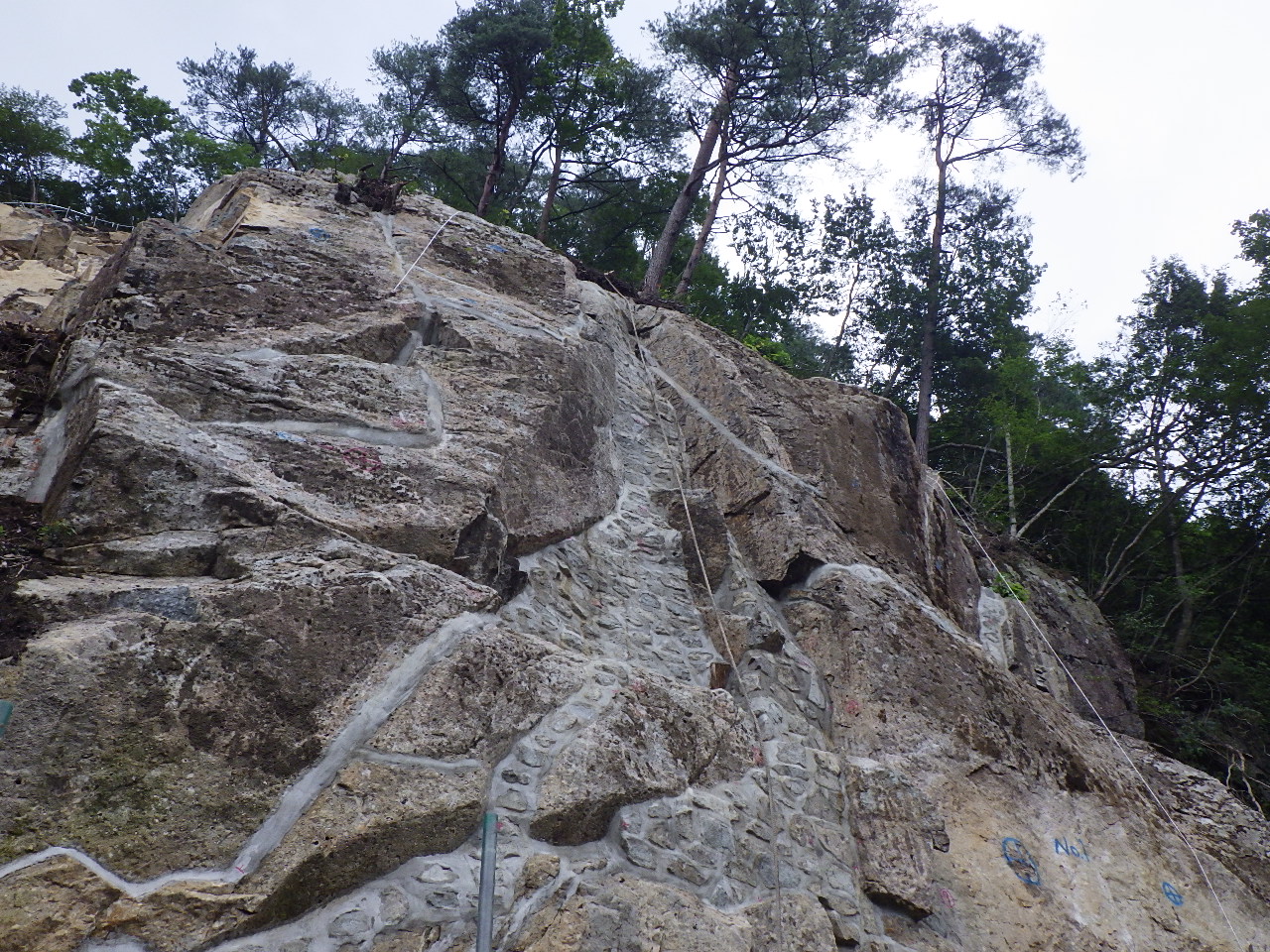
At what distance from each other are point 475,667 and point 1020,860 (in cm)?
328

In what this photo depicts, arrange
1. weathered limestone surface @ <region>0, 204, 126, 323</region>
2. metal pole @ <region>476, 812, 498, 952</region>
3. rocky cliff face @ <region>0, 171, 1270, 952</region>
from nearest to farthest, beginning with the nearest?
metal pole @ <region>476, 812, 498, 952</region>, rocky cliff face @ <region>0, 171, 1270, 952</region>, weathered limestone surface @ <region>0, 204, 126, 323</region>

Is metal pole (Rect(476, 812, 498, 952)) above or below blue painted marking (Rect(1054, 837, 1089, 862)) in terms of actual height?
below

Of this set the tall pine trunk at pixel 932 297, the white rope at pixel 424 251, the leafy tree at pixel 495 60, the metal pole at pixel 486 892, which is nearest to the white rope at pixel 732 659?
the metal pole at pixel 486 892

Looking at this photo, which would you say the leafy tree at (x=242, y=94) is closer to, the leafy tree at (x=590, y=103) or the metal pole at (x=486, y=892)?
the leafy tree at (x=590, y=103)

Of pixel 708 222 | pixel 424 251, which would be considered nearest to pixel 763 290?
pixel 708 222

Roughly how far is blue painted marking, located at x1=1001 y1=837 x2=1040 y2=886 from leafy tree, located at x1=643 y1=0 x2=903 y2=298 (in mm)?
8735

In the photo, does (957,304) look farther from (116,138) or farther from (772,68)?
(116,138)

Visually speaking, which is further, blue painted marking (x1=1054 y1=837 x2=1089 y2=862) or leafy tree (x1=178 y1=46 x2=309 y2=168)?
leafy tree (x1=178 y1=46 x2=309 y2=168)

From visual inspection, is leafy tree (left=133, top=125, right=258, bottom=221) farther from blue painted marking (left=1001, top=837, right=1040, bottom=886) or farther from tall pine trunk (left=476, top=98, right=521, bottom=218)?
blue painted marking (left=1001, top=837, right=1040, bottom=886)

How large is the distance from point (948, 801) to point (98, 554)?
4.54m

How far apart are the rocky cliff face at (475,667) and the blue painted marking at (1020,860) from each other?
2 centimetres

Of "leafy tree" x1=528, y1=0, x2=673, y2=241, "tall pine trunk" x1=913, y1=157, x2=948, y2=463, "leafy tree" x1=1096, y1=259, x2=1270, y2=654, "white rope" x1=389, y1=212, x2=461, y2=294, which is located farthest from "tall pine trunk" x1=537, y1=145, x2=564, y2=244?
"leafy tree" x1=1096, y1=259, x2=1270, y2=654

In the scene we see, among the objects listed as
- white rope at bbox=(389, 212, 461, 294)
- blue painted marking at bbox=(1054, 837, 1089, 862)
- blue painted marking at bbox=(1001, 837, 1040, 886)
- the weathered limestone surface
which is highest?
white rope at bbox=(389, 212, 461, 294)

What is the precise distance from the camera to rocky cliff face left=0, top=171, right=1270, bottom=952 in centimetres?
295
